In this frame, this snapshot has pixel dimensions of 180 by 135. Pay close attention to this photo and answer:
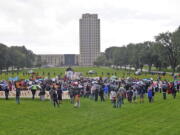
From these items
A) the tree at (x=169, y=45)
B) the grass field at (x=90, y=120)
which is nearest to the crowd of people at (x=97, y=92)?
the grass field at (x=90, y=120)

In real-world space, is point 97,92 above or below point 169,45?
below

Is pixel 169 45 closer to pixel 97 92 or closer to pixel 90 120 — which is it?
pixel 97 92

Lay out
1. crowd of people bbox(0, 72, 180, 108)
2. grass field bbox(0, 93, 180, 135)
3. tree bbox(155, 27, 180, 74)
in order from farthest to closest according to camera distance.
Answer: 1. tree bbox(155, 27, 180, 74)
2. crowd of people bbox(0, 72, 180, 108)
3. grass field bbox(0, 93, 180, 135)

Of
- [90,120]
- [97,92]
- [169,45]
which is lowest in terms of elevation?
[90,120]

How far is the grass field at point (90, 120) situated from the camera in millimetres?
17391

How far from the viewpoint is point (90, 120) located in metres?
20.9

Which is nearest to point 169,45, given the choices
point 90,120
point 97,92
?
point 97,92

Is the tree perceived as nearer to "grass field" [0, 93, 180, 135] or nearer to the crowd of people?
the crowd of people

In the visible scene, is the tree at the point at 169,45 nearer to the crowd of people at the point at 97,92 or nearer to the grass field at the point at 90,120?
the crowd of people at the point at 97,92

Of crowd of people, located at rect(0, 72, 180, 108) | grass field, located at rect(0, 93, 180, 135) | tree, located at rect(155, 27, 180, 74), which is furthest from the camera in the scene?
tree, located at rect(155, 27, 180, 74)

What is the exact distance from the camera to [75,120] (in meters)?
20.9

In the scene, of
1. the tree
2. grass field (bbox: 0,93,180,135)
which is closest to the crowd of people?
grass field (bbox: 0,93,180,135)

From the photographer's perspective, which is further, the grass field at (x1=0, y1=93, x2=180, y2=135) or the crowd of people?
the crowd of people

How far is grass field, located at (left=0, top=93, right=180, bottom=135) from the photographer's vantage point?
17391 mm
